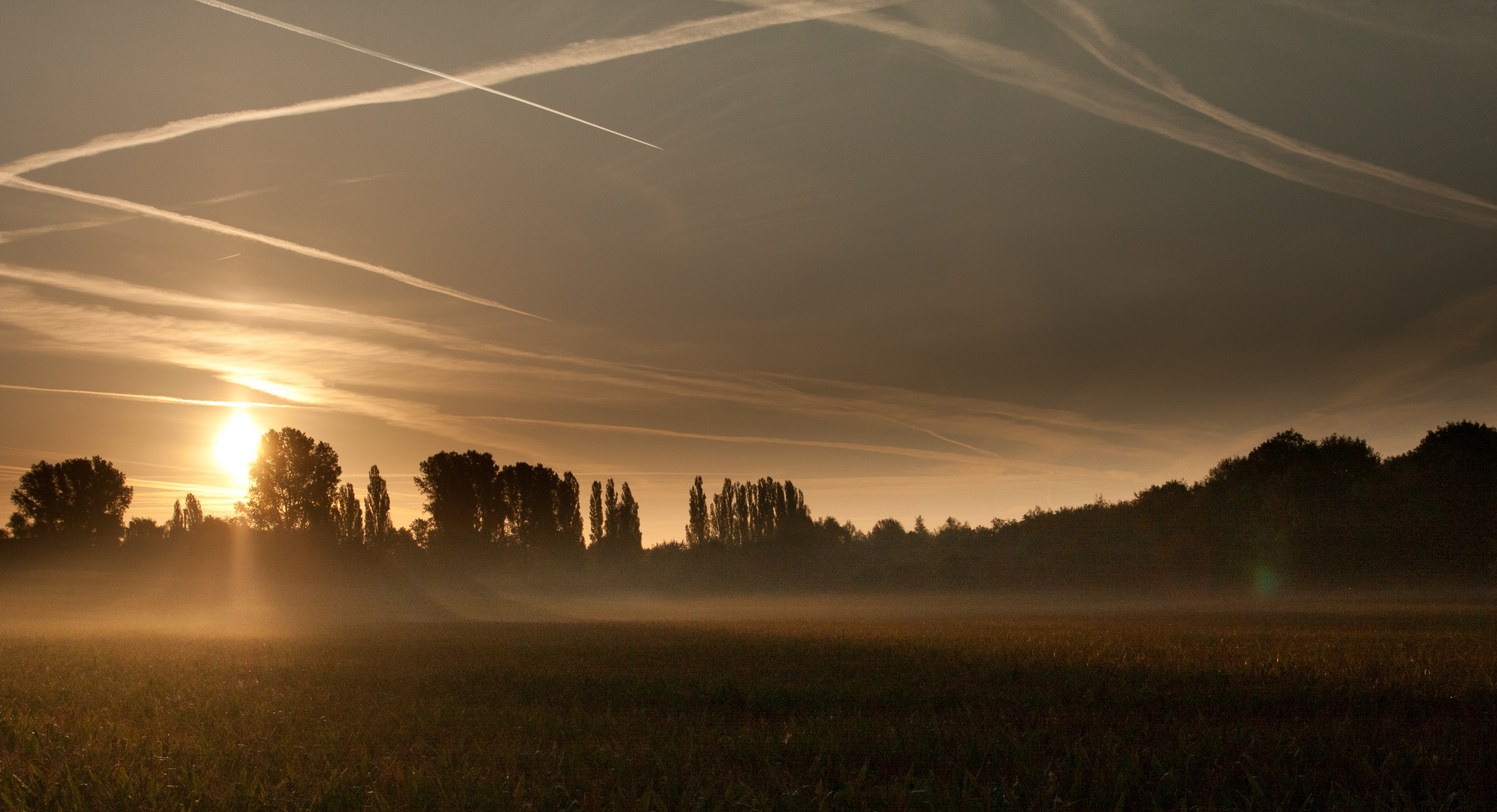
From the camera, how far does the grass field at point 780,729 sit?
18.9 feet

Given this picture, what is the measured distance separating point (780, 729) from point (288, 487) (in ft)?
323

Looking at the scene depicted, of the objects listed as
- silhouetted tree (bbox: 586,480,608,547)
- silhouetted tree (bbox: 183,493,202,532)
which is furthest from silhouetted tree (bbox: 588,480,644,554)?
silhouetted tree (bbox: 183,493,202,532)

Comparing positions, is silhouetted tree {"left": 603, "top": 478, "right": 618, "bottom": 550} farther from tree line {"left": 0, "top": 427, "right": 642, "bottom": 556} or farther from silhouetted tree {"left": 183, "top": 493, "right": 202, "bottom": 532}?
silhouetted tree {"left": 183, "top": 493, "right": 202, "bottom": 532}

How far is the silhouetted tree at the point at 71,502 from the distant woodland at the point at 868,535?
0.16 metres

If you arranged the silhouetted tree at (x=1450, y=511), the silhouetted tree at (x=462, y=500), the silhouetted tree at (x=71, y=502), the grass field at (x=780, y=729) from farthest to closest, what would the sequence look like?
the silhouetted tree at (x=462, y=500) → the silhouetted tree at (x=71, y=502) → the silhouetted tree at (x=1450, y=511) → the grass field at (x=780, y=729)

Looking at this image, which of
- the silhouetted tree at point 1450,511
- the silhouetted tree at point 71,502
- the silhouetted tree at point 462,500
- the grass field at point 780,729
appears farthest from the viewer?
the silhouetted tree at point 462,500

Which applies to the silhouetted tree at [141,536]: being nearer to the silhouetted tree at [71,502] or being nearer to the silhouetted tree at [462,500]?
the silhouetted tree at [71,502]

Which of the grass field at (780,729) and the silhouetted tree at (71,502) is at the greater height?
the silhouetted tree at (71,502)

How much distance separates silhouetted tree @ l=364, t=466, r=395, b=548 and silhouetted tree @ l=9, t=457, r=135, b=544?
26.2m

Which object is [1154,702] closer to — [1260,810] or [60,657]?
[1260,810]

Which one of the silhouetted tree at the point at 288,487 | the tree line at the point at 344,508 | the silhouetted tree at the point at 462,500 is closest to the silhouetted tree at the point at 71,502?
the tree line at the point at 344,508

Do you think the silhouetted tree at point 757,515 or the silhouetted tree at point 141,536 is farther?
the silhouetted tree at point 757,515

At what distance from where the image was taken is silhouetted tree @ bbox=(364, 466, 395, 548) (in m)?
108

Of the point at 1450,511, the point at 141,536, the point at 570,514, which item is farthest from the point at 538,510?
the point at 1450,511
